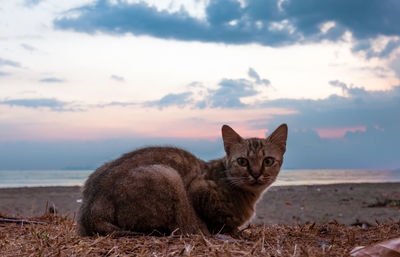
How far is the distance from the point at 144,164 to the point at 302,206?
310 inches

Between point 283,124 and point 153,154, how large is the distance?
5.98 ft

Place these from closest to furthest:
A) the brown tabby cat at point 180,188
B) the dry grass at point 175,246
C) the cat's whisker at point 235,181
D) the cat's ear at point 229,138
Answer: the dry grass at point 175,246 → the brown tabby cat at point 180,188 → the cat's whisker at point 235,181 → the cat's ear at point 229,138

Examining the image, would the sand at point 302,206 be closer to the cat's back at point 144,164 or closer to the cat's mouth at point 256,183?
the cat's mouth at point 256,183

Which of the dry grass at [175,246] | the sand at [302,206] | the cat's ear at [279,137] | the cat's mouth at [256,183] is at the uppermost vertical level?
the cat's ear at [279,137]

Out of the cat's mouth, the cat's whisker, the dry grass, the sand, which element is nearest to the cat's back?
the cat's whisker

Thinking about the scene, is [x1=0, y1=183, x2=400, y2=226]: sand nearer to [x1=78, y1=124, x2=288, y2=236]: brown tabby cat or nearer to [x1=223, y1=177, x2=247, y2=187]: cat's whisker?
[x1=78, y1=124, x2=288, y2=236]: brown tabby cat

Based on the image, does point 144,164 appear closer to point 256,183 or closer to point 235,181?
point 235,181

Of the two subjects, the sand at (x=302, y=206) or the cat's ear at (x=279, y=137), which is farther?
the sand at (x=302, y=206)

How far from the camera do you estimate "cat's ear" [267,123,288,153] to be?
508cm

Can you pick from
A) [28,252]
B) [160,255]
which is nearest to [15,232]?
[28,252]

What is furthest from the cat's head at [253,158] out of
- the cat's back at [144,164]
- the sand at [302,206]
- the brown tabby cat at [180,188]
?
the sand at [302,206]

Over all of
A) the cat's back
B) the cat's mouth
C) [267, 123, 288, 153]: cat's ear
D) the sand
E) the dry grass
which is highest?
[267, 123, 288, 153]: cat's ear

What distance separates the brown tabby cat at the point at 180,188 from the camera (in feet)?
13.0

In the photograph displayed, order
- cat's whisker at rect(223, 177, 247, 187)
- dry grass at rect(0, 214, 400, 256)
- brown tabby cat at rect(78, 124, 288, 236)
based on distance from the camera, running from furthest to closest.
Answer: cat's whisker at rect(223, 177, 247, 187) < brown tabby cat at rect(78, 124, 288, 236) < dry grass at rect(0, 214, 400, 256)
